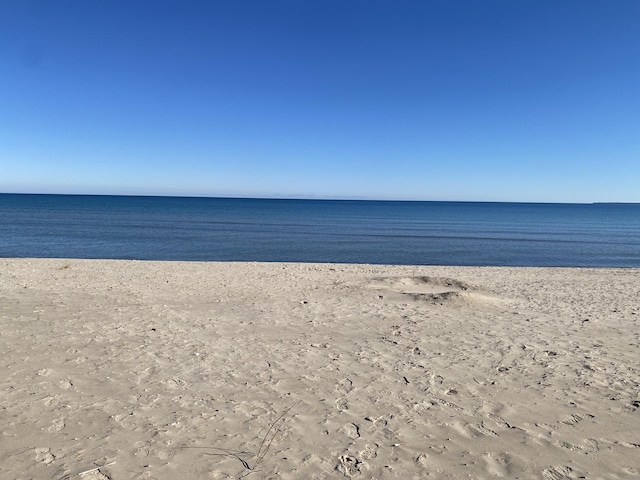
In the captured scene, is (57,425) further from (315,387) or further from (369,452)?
(369,452)

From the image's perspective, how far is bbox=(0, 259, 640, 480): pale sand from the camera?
13.6 feet

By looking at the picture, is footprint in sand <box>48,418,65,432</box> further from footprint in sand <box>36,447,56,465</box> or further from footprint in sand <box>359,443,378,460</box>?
footprint in sand <box>359,443,378,460</box>

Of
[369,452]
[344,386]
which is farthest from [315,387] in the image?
[369,452]

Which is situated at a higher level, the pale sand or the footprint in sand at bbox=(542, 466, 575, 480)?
the footprint in sand at bbox=(542, 466, 575, 480)

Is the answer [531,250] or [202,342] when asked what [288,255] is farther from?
[202,342]

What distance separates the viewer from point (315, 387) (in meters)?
5.85

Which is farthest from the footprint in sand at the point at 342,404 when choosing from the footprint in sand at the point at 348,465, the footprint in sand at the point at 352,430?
the footprint in sand at the point at 348,465

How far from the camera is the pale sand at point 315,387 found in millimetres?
4145

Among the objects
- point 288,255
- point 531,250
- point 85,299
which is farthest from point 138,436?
point 531,250

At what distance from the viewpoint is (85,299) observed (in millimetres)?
11078

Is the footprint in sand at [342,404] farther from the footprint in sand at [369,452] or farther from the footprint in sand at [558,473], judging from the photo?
the footprint in sand at [558,473]

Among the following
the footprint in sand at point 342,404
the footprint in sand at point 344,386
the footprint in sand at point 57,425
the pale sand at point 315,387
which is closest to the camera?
the pale sand at point 315,387

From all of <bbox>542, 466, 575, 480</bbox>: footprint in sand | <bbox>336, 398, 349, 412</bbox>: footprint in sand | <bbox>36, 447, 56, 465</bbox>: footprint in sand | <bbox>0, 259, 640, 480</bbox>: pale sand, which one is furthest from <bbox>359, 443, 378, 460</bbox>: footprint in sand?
<bbox>36, 447, 56, 465</bbox>: footprint in sand

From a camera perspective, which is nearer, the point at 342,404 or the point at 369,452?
the point at 369,452
